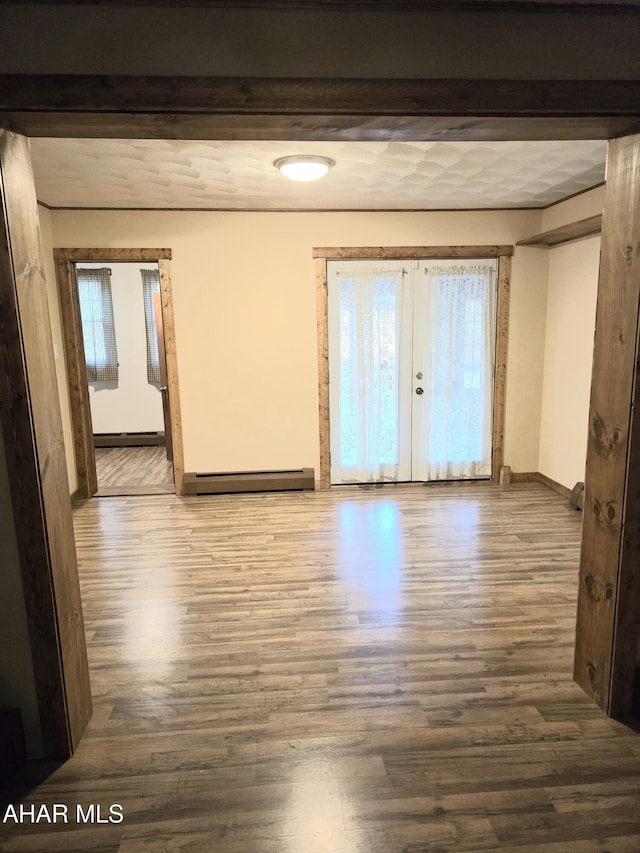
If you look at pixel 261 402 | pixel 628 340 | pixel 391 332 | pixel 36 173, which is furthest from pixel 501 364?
pixel 36 173

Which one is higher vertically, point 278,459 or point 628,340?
point 628,340

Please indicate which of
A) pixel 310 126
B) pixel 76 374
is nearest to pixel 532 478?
pixel 310 126

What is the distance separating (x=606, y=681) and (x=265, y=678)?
4.58 ft

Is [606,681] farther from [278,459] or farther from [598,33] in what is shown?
[278,459]

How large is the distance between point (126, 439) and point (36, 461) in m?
5.70

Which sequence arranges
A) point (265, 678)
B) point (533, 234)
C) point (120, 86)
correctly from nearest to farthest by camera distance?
1. point (120, 86)
2. point (265, 678)
3. point (533, 234)

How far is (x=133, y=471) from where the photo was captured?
5.73m

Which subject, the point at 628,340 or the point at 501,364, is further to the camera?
the point at 501,364

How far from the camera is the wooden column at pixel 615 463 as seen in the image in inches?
69.0

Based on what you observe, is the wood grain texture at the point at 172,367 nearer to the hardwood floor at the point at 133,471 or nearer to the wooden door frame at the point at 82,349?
the wooden door frame at the point at 82,349

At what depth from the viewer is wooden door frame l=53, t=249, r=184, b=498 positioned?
14.5 ft

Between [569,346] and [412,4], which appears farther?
[569,346]

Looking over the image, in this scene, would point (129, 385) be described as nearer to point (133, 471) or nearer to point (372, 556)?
point (133, 471)

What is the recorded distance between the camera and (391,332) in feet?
15.4
